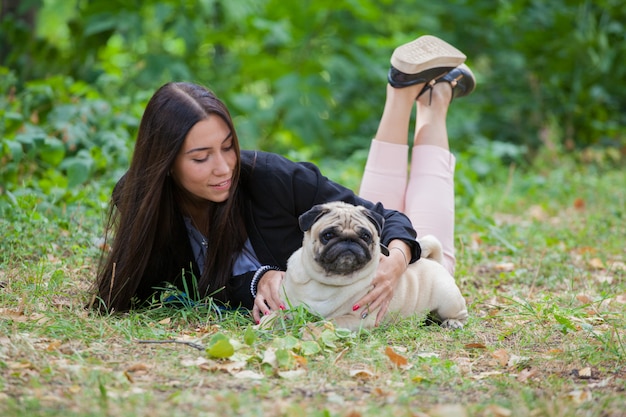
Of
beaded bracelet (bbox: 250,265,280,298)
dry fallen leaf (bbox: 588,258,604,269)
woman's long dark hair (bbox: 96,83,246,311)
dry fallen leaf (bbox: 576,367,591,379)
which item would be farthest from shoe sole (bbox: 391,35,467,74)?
dry fallen leaf (bbox: 576,367,591,379)

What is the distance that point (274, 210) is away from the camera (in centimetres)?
386

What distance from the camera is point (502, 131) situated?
10.1 metres

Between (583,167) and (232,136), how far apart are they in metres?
6.30

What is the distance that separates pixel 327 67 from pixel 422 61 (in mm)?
4639

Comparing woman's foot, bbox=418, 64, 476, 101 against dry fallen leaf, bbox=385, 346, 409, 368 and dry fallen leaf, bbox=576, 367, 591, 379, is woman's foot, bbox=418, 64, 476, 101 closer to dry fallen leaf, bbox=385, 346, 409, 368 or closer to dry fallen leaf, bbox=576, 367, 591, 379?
dry fallen leaf, bbox=385, 346, 409, 368

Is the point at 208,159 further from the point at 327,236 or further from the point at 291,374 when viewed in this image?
the point at 291,374

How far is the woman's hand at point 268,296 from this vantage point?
359cm

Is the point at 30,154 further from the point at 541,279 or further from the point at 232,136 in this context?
the point at 541,279

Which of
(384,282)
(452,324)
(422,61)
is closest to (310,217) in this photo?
(384,282)

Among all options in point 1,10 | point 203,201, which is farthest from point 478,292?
point 1,10

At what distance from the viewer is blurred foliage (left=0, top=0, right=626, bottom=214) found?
7.68 m

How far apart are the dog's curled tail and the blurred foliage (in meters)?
3.07

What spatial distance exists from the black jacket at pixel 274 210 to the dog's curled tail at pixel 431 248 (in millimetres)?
173

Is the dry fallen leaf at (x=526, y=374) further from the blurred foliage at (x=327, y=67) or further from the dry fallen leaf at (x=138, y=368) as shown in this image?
the blurred foliage at (x=327, y=67)
